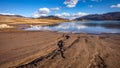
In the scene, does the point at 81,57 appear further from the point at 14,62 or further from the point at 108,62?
the point at 14,62

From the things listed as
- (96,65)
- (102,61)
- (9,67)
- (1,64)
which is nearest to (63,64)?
(96,65)

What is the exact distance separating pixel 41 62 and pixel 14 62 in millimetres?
1626

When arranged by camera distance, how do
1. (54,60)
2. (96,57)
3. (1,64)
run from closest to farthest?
(1,64) < (54,60) < (96,57)

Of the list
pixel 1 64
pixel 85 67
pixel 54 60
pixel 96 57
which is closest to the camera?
pixel 85 67

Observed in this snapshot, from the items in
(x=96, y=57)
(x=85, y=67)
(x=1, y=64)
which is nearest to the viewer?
(x=85, y=67)

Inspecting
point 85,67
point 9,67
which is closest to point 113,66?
point 85,67

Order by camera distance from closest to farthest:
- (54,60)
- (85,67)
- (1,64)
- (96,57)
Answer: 1. (85,67)
2. (1,64)
3. (54,60)
4. (96,57)

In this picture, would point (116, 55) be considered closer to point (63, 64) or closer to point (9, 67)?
point (63, 64)

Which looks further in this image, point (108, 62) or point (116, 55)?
point (116, 55)

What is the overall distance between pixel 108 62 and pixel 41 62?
3.96 m

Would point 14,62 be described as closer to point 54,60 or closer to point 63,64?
point 54,60

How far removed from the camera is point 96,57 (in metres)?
9.37

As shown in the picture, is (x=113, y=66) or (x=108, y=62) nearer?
(x=113, y=66)

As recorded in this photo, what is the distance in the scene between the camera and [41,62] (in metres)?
8.39
